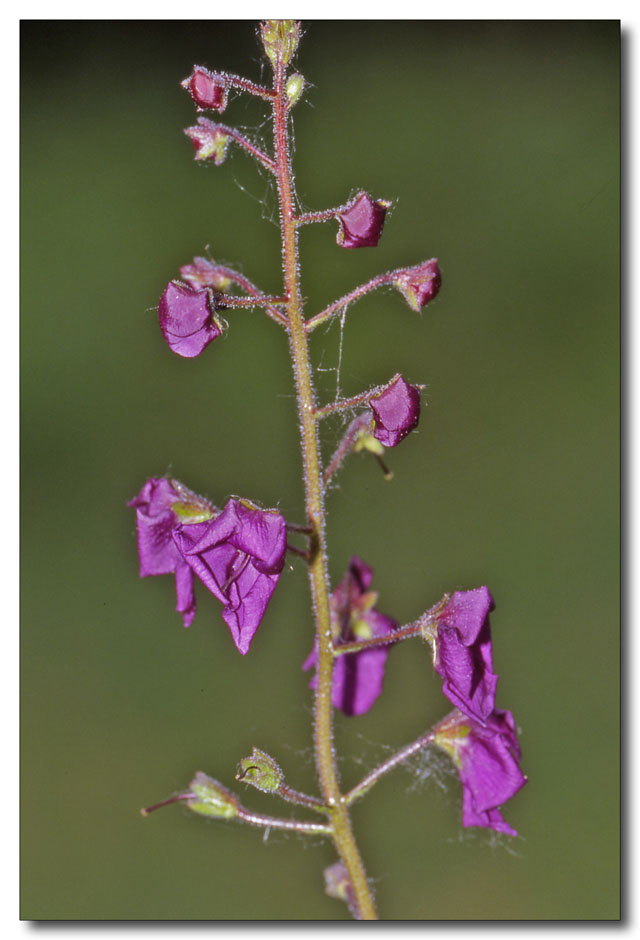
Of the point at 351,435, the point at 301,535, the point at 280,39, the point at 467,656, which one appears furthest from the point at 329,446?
the point at 280,39

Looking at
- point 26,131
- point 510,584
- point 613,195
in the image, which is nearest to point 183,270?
point 510,584

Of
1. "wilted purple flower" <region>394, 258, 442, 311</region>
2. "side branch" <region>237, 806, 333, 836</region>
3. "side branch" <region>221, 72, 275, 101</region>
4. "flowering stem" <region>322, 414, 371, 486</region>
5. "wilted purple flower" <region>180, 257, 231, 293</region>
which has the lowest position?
"side branch" <region>237, 806, 333, 836</region>

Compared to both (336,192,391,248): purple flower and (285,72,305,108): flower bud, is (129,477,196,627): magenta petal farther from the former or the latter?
(285,72,305,108): flower bud

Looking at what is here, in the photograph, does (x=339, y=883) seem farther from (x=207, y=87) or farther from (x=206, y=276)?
(x=207, y=87)

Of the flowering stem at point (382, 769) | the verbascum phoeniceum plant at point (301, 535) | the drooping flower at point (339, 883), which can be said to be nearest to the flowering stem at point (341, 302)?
the verbascum phoeniceum plant at point (301, 535)

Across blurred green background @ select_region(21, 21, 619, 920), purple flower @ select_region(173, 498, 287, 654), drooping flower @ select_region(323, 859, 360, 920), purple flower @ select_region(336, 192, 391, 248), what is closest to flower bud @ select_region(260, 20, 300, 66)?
purple flower @ select_region(336, 192, 391, 248)

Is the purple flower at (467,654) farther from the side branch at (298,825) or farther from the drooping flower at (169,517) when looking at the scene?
the drooping flower at (169,517)

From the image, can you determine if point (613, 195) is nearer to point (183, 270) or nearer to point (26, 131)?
point (26, 131)
